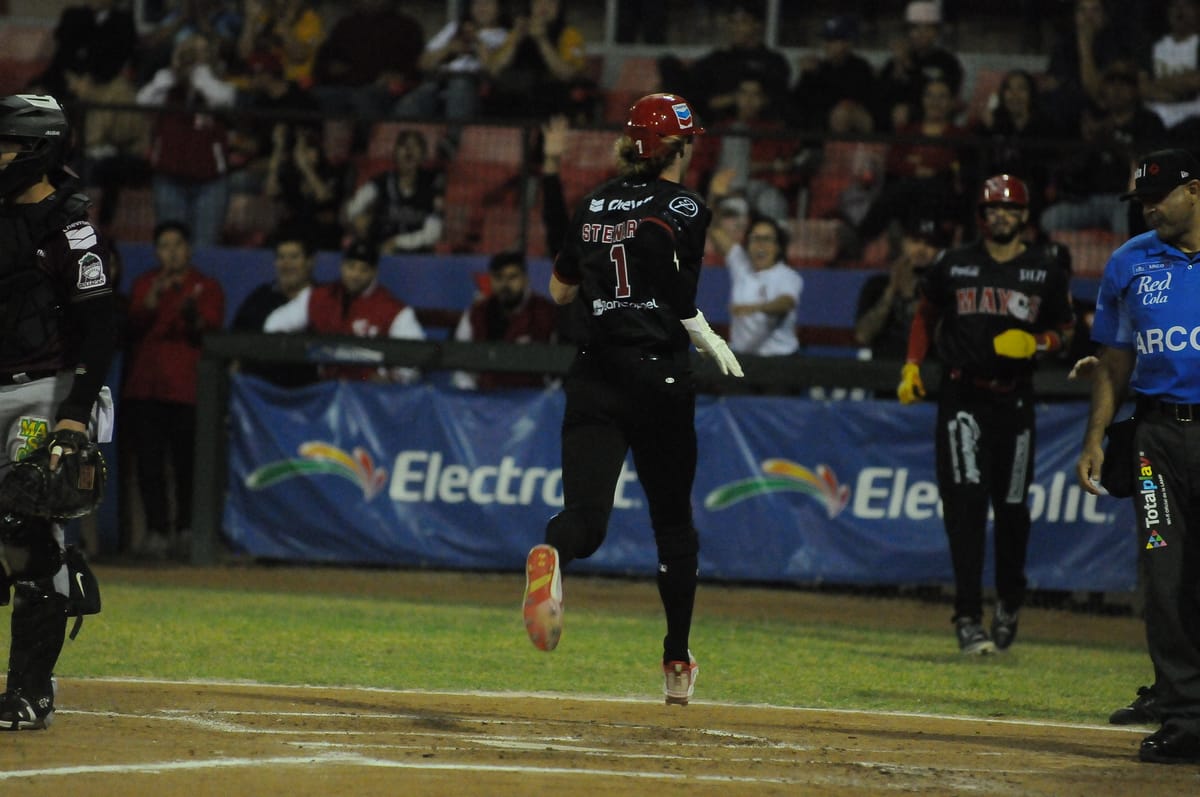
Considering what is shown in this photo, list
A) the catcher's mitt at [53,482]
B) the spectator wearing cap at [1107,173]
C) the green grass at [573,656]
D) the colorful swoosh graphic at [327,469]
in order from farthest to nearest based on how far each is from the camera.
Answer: the spectator wearing cap at [1107,173]
the colorful swoosh graphic at [327,469]
the green grass at [573,656]
the catcher's mitt at [53,482]

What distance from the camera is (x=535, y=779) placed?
5.55 metres

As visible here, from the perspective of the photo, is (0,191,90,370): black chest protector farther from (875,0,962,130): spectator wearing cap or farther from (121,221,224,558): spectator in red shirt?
(875,0,962,130): spectator wearing cap

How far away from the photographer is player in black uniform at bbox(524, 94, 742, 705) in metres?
6.61

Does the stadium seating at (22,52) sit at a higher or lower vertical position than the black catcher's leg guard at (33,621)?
higher

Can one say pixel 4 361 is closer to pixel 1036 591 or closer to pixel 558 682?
pixel 558 682

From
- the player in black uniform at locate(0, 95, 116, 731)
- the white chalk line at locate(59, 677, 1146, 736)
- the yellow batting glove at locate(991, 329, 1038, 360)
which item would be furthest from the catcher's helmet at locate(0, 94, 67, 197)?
the yellow batting glove at locate(991, 329, 1038, 360)

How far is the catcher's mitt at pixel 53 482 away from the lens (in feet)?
19.7

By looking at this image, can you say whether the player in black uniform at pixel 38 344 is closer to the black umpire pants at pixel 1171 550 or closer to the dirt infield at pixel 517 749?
the dirt infield at pixel 517 749

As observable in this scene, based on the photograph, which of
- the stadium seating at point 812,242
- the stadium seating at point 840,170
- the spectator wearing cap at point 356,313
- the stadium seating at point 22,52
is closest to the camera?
the spectator wearing cap at point 356,313

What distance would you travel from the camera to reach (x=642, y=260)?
21.8 ft

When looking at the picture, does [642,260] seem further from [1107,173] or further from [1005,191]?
[1107,173]

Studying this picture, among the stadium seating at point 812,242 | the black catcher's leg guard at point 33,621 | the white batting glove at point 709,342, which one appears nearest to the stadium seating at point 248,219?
the stadium seating at point 812,242

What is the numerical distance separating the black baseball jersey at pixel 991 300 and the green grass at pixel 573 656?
161 centimetres

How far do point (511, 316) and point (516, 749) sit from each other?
7.23m
